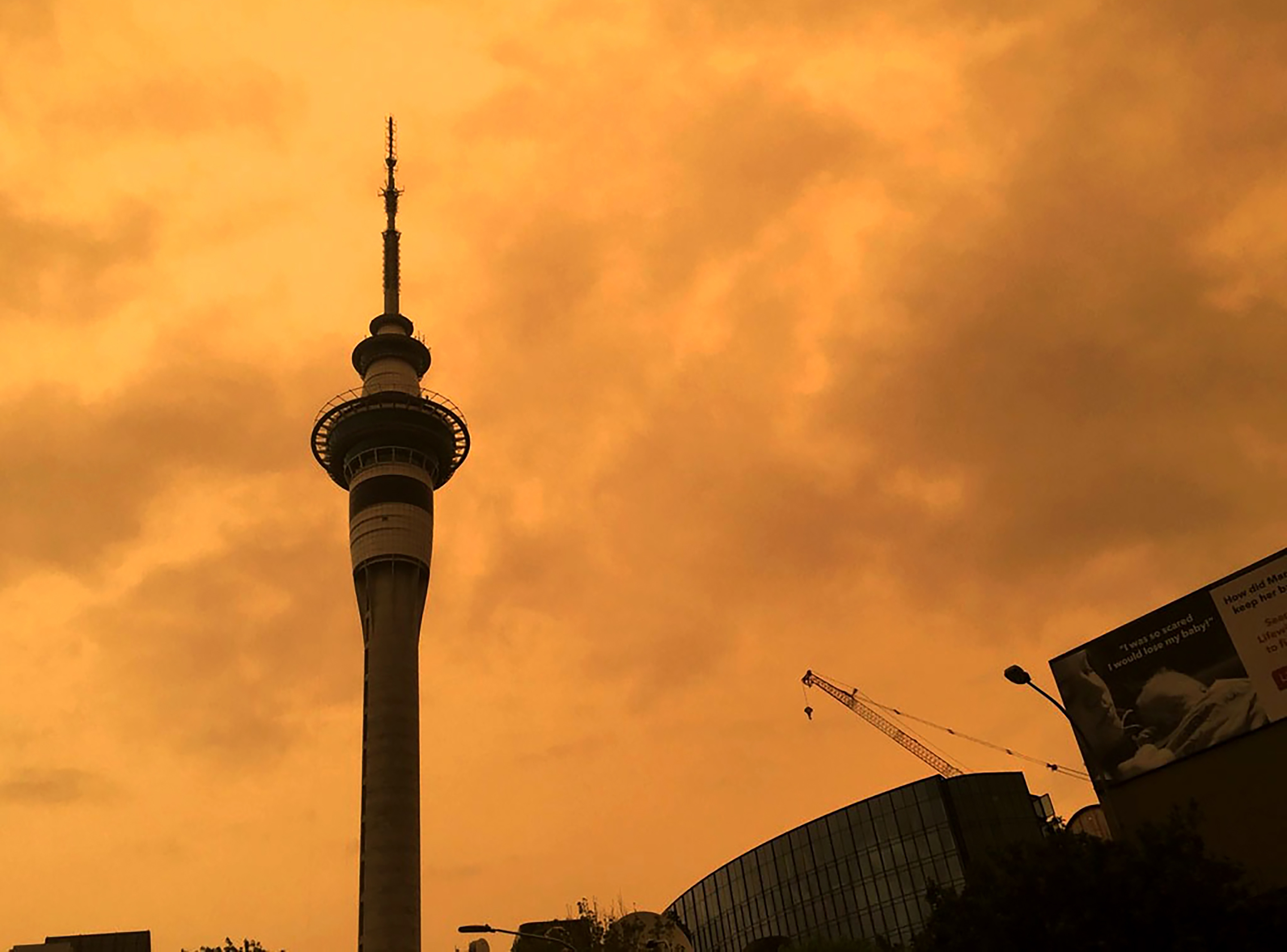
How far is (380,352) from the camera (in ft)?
433

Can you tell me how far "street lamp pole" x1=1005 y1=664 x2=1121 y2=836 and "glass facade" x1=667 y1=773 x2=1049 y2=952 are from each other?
56.7 m

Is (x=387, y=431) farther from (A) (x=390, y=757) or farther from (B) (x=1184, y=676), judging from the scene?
(B) (x=1184, y=676)

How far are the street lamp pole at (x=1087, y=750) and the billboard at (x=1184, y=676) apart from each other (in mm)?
158

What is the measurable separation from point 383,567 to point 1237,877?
90.4m

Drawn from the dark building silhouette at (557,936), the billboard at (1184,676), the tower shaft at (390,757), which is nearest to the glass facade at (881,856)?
the dark building silhouette at (557,936)

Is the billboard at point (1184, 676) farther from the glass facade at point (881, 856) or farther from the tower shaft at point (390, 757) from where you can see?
the tower shaft at point (390, 757)

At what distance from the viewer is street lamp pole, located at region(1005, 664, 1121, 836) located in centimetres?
3825

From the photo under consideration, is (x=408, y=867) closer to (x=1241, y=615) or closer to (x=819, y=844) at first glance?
(x=819, y=844)

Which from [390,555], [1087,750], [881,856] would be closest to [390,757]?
[390,555]

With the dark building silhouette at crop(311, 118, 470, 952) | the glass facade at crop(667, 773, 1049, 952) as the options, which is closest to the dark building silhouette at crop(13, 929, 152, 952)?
the dark building silhouette at crop(311, 118, 470, 952)

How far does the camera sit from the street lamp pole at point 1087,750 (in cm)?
3825

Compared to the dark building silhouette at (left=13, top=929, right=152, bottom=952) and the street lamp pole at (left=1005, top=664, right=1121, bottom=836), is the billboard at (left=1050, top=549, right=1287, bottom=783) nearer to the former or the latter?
the street lamp pole at (left=1005, top=664, right=1121, bottom=836)

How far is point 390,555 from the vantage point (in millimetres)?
117562

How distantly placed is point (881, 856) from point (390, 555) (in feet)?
187
